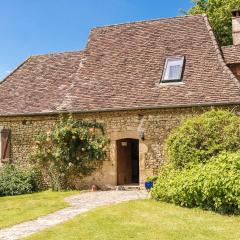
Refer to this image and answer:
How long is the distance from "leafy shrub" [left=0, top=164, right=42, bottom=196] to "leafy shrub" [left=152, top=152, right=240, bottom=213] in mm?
6664

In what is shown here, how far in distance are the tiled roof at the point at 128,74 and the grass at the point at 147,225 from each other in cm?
579

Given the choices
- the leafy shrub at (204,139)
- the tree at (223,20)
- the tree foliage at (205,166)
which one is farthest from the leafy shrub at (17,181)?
the tree at (223,20)

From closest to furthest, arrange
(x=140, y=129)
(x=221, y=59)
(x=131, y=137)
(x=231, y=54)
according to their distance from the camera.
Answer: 1. (x=140, y=129)
2. (x=131, y=137)
3. (x=221, y=59)
4. (x=231, y=54)

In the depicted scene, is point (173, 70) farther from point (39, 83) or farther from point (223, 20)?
point (223, 20)

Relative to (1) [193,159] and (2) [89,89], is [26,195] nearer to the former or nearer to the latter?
(2) [89,89]

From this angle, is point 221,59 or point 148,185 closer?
point 148,185

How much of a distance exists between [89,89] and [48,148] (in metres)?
2.99

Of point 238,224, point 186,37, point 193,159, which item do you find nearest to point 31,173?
point 193,159

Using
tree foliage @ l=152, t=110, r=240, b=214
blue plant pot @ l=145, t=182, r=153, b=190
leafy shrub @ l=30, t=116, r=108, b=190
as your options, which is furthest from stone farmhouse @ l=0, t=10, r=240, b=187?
tree foliage @ l=152, t=110, r=240, b=214

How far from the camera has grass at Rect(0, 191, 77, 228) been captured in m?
11.9

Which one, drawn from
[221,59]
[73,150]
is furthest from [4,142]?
[221,59]

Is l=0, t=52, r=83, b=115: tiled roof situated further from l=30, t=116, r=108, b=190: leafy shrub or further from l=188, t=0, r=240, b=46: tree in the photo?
l=188, t=0, r=240, b=46: tree

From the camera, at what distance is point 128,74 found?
62.0 ft

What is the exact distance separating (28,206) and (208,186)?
18.7 ft
